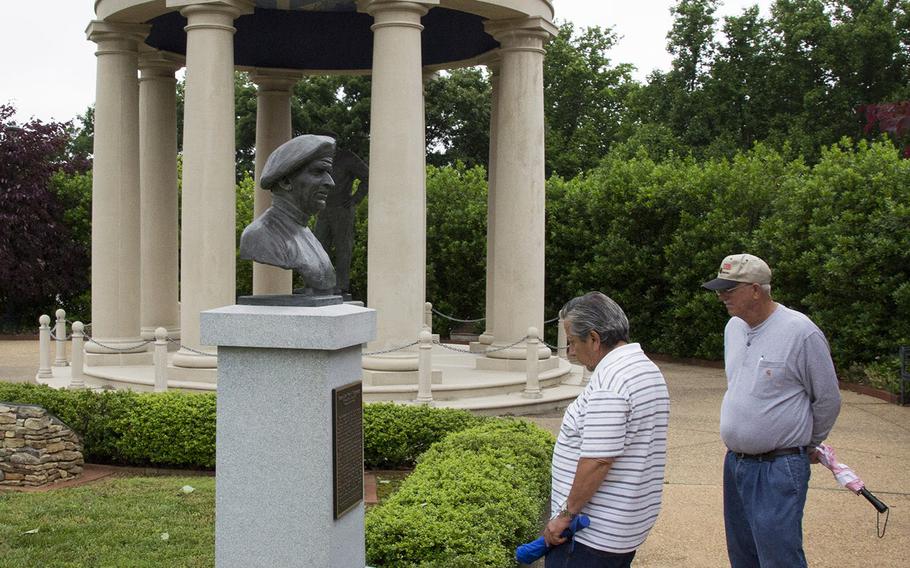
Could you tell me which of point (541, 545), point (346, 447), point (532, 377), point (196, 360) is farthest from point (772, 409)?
point (196, 360)

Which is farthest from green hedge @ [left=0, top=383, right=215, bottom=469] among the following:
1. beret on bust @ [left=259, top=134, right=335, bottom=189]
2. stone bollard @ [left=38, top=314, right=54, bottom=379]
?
stone bollard @ [left=38, top=314, right=54, bottom=379]

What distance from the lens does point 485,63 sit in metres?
23.1

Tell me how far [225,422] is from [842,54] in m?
43.4

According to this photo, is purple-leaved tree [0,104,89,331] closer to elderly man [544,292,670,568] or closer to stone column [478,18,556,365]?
stone column [478,18,556,365]

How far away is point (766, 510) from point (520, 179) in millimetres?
13238

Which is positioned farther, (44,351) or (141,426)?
(44,351)

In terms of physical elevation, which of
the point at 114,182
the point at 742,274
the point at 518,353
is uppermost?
the point at 114,182

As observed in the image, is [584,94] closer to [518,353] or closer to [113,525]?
[518,353]

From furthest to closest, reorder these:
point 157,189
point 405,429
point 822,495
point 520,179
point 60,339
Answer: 1. point 157,189
2. point 60,339
3. point 520,179
4. point 405,429
5. point 822,495

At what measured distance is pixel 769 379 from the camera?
665 centimetres

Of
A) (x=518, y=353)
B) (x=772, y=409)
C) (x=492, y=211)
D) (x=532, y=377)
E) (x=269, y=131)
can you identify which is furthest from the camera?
(x=269, y=131)

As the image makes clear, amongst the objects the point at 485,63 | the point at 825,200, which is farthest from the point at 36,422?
the point at 825,200

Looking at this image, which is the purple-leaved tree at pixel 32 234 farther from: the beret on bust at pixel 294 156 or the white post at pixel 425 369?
the beret on bust at pixel 294 156

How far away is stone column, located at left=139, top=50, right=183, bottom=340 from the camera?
22266mm
